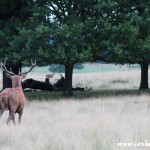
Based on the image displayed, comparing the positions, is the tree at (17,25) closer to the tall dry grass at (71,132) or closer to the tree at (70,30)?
the tree at (70,30)

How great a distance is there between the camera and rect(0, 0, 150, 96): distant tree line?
672 inches

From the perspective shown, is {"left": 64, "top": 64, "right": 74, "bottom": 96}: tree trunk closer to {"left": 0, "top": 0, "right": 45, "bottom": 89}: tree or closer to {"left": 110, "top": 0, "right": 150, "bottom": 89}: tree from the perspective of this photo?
{"left": 0, "top": 0, "right": 45, "bottom": 89}: tree

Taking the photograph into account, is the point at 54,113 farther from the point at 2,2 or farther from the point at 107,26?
the point at 2,2

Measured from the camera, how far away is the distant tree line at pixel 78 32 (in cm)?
1708

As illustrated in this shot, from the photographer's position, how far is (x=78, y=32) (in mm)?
17016

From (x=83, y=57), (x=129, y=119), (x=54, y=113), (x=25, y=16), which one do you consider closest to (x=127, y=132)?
(x=129, y=119)

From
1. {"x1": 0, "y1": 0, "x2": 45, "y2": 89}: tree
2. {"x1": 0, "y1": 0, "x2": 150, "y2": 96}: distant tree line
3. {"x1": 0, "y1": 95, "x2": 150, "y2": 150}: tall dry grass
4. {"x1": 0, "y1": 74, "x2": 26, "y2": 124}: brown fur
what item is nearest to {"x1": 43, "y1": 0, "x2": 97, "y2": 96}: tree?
{"x1": 0, "y1": 0, "x2": 150, "y2": 96}: distant tree line

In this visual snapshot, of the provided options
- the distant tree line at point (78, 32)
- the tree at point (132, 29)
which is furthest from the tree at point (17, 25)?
the tree at point (132, 29)

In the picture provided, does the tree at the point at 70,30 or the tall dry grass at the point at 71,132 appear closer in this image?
the tall dry grass at the point at 71,132

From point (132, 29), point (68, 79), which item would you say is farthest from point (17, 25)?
point (132, 29)

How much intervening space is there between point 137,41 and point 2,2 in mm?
6313

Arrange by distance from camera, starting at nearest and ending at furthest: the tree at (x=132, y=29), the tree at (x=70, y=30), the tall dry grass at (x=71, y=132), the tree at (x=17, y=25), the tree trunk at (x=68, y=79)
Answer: the tall dry grass at (x=71, y=132)
the tree at (x=70, y=30)
the tree at (x=132, y=29)
the tree at (x=17, y=25)
the tree trunk at (x=68, y=79)

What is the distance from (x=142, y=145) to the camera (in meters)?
7.80

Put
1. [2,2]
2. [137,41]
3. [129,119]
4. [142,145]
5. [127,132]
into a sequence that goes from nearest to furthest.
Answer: [142,145] < [127,132] < [129,119] < [137,41] < [2,2]
